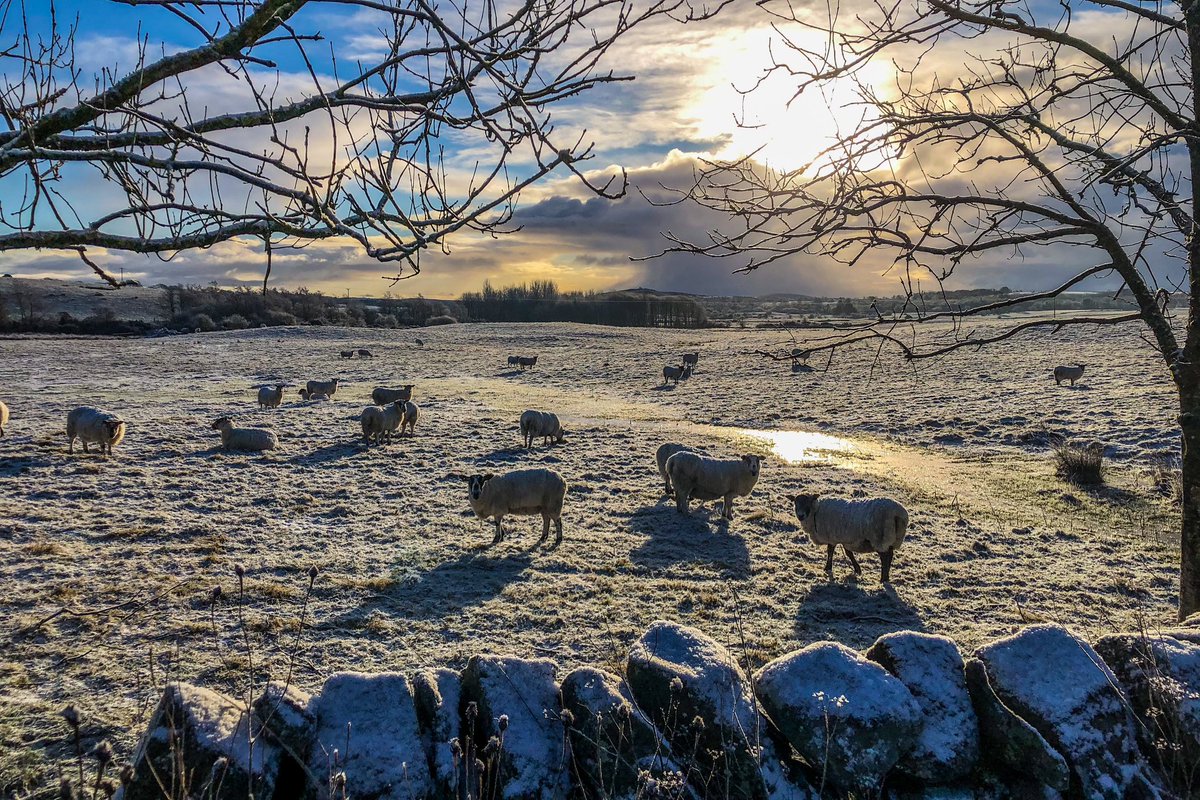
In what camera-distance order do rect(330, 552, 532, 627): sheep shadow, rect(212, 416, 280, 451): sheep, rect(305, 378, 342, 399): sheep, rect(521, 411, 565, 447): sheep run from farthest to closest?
rect(305, 378, 342, 399): sheep, rect(521, 411, 565, 447): sheep, rect(212, 416, 280, 451): sheep, rect(330, 552, 532, 627): sheep shadow

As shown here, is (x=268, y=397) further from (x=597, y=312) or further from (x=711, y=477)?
(x=597, y=312)

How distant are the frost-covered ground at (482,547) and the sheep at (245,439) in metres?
0.52

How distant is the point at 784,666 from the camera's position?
414 cm

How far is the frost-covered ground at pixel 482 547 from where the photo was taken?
6793mm

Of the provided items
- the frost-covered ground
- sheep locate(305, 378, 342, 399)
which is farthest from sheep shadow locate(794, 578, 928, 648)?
sheep locate(305, 378, 342, 399)

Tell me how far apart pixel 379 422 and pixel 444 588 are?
10.5 metres

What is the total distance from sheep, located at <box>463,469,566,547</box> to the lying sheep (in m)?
8.25

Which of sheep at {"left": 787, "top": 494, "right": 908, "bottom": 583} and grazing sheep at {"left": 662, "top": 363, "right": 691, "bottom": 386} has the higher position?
grazing sheep at {"left": 662, "top": 363, "right": 691, "bottom": 386}

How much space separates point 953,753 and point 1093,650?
47.7 inches

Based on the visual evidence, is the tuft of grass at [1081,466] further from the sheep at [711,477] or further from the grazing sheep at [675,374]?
the grazing sheep at [675,374]

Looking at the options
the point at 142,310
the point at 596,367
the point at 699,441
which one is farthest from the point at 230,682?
the point at 142,310

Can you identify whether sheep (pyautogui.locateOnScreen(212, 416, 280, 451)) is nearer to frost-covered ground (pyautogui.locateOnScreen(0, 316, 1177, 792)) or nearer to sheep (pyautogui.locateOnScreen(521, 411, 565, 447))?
frost-covered ground (pyautogui.locateOnScreen(0, 316, 1177, 792))

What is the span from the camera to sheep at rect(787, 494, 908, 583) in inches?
349

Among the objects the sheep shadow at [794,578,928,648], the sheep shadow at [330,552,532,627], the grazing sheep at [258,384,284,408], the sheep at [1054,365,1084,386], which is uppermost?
the sheep at [1054,365,1084,386]
